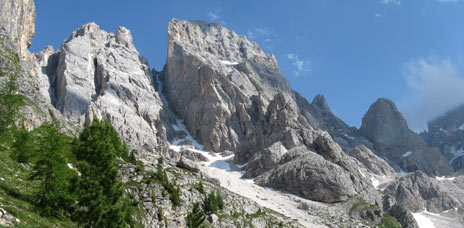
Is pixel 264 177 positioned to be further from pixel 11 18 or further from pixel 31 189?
pixel 31 189

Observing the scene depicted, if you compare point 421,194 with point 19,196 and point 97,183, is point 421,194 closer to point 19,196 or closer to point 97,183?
point 97,183

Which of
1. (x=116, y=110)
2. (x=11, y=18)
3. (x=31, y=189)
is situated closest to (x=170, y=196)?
(x=31, y=189)

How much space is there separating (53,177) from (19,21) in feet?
258

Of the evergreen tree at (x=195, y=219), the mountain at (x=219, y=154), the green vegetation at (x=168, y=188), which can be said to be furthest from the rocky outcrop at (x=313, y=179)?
the green vegetation at (x=168, y=188)

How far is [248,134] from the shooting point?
185250 millimetres

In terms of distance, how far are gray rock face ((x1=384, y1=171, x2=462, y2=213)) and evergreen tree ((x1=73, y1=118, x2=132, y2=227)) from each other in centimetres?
14791

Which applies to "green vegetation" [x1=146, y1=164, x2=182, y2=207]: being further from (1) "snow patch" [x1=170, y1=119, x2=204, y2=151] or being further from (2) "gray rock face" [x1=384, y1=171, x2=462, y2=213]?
(1) "snow patch" [x1=170, y1=119, x2=204, y2=151]

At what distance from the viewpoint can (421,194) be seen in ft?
558

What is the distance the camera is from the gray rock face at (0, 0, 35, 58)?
84688mm

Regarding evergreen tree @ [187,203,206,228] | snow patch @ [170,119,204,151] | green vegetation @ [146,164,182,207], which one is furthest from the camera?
snow patch @ [170,119,204,151]

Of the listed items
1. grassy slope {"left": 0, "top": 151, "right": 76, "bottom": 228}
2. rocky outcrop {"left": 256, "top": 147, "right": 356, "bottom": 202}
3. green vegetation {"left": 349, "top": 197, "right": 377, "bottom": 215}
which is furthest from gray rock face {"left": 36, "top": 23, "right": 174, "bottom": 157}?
grassy slope {"left": 0, "top": 151, "right": 76, "bottom": 228}

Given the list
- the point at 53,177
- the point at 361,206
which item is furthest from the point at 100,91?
the point at 53,177

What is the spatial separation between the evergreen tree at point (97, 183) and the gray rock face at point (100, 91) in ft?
373

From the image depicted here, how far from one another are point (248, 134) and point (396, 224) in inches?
3372
